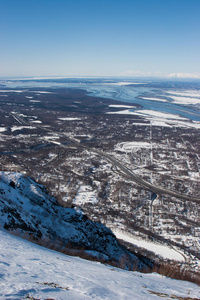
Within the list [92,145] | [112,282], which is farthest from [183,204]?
[92,145]

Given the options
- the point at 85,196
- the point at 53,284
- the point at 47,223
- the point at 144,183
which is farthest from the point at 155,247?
the point at 53,284

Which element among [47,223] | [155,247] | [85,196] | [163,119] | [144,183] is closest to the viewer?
[47,223]

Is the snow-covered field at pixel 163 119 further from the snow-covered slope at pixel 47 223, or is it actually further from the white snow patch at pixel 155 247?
the snow-covered slope at pixel 47 223

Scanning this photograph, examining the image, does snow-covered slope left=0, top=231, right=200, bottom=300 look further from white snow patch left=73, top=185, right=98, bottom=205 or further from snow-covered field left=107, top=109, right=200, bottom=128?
snow-covered field left=107, top=109, right=200, bottom=128

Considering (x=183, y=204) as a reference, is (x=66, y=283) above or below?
above

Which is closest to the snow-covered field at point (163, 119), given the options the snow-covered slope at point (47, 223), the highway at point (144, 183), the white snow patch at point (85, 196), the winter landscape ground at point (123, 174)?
the winter landscape ground at point (123, 174)

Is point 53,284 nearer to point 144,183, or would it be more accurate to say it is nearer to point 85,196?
point 85,196

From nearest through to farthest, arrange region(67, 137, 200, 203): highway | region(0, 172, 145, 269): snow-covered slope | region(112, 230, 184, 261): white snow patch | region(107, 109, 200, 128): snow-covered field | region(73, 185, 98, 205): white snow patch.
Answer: region(0, 172, 145, 269): snow-covered slope
region(112, 230, 184, 261): white snow patch
region(73, 185, 98, 205): white snow patch
region(67, 137, 200, 203): highway
region(107, 109, 200, 128): snow-covered field

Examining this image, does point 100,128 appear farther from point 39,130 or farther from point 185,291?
point 185,291

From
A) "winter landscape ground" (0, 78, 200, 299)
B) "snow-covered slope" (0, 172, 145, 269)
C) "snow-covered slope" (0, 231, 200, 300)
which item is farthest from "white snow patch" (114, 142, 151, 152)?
"snow-covered slope" (0, 231, 200, 300)
